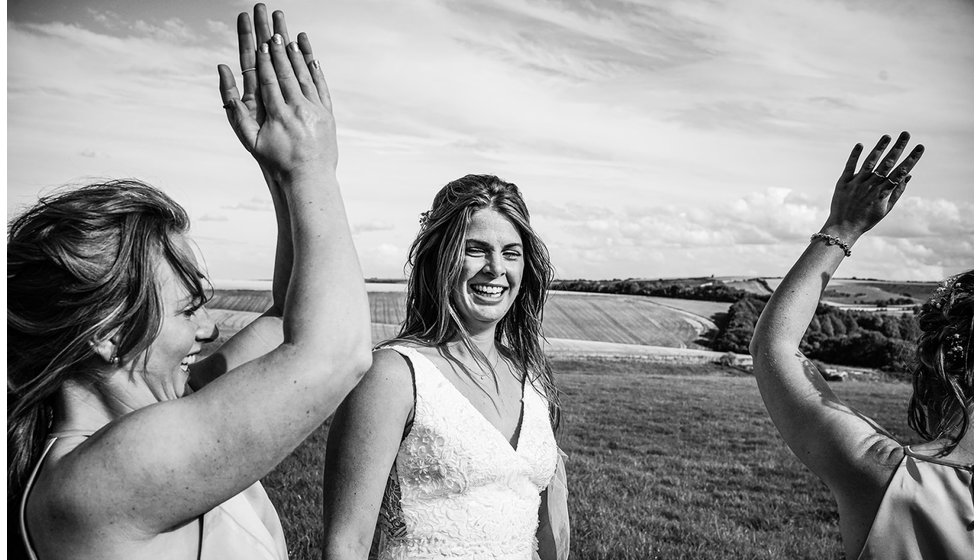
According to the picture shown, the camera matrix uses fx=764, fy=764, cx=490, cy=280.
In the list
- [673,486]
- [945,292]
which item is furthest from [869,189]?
[673,486]

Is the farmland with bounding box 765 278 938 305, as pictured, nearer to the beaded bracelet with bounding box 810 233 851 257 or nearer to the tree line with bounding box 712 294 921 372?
the tree line with bounding box 712 294 921 372

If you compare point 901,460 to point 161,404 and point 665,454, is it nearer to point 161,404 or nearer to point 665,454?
point 161,404

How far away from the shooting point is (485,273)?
348 centimetres

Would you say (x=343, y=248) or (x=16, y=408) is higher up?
(x=343, y=248)

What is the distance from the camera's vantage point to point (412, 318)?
3.59 metres

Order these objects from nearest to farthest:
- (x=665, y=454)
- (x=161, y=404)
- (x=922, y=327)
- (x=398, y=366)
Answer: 1. (x=161, y=404)
2. (x=922, y=327)
3. (x=398, y=366)
4. (x=665, y=454)

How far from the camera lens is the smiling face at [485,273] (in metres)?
3.47

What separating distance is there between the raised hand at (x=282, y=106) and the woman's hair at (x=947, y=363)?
1829 mm

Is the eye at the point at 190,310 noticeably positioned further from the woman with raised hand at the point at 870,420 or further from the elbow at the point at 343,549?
the woman with raised hand at the point at 870,420

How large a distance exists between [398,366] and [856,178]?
1811mm

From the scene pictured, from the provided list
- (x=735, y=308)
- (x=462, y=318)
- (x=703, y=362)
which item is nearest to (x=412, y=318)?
(x=462, y=318)

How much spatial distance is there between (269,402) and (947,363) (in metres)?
1.91

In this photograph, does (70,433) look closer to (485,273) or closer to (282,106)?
(282,106)

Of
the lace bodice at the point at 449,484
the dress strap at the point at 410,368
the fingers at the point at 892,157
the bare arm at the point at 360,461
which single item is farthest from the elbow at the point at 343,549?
the fingers at the point at 892,157
